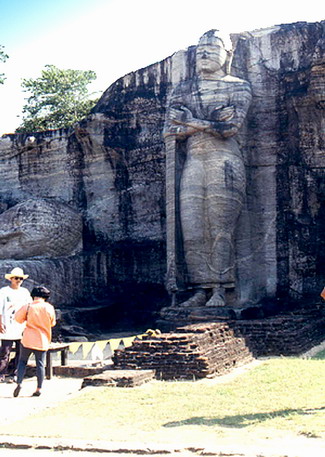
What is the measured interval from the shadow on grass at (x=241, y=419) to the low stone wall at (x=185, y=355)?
2329mm

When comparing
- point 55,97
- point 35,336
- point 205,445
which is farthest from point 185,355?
point 55,97

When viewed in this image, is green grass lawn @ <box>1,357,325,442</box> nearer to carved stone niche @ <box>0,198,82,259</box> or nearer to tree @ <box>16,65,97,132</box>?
carved stone niche @ <box>0,198,82,259</box>

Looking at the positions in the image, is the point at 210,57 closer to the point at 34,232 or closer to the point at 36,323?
the point at 34,232

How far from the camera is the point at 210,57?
1282 centimetres

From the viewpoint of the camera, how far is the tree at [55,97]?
25812 millimetres

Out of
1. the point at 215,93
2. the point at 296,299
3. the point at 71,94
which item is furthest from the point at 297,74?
the point at 71,94

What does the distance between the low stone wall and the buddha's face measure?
5585mm

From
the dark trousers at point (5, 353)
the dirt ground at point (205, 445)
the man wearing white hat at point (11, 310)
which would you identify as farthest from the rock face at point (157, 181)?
the dirt ground at point (205, 445)

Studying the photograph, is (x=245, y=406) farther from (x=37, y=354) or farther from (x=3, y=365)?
(x=3, y=365)

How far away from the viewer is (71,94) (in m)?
26.8

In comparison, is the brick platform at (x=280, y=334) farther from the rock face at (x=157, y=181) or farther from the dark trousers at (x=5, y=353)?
the dark trousers at (x=5, y=353)

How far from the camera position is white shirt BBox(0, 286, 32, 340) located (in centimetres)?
824

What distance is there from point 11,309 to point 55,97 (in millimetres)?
19113

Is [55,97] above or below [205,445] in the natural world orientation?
above
